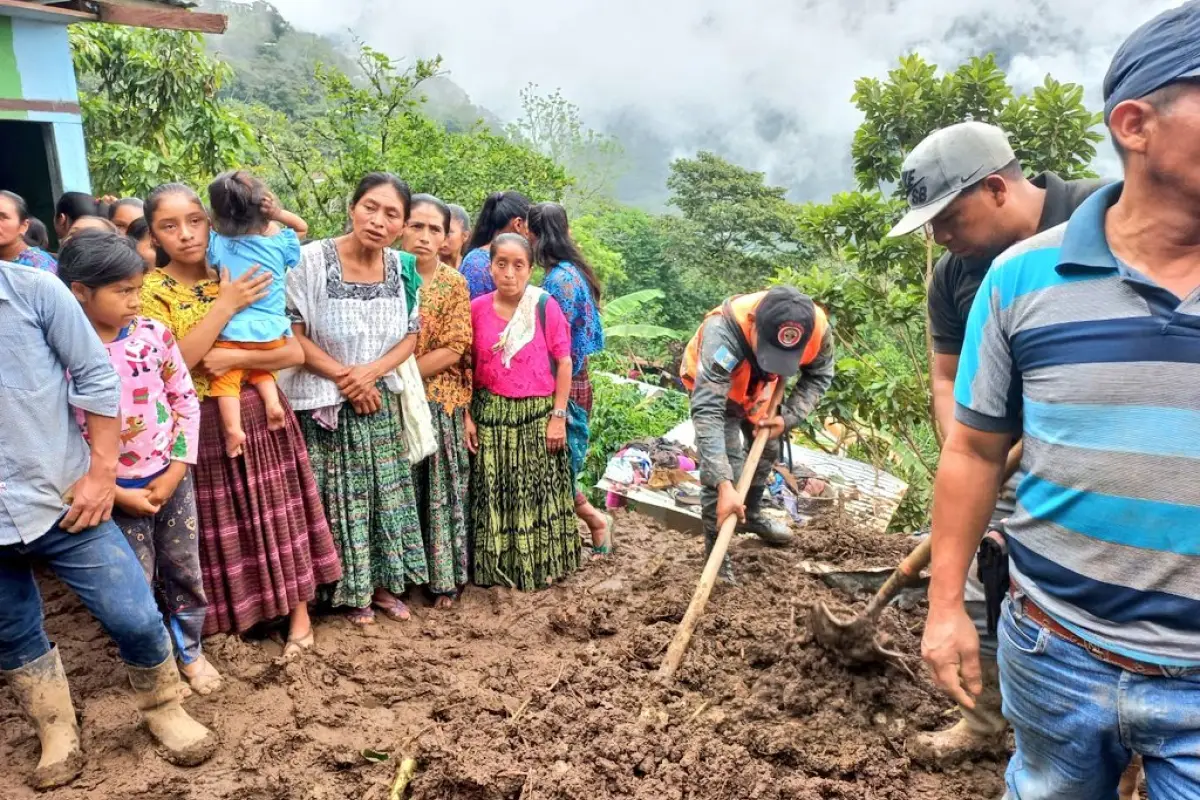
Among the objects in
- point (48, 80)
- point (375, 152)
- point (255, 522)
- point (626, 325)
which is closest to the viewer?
point (255, 522)

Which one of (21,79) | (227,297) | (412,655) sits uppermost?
(21,79)

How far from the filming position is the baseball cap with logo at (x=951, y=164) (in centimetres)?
219

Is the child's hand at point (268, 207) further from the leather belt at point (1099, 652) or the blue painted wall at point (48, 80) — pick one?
the blue painted wall at point (48, 80)

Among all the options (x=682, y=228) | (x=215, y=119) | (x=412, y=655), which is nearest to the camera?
(x=412, y=655)

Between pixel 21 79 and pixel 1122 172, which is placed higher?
pixel 21 79

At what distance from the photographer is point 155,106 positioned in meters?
8.41

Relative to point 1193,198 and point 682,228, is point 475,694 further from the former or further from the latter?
point 682,228

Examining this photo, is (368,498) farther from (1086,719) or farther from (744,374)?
(1086,719)

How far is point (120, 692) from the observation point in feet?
9.27

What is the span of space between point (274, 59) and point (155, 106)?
44.2m

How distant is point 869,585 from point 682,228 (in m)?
21.3

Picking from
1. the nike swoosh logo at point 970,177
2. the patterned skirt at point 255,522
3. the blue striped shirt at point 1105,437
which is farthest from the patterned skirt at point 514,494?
the blue striped shirt at point 1105,437

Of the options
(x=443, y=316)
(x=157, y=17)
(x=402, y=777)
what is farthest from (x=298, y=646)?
(x=157, y=17)

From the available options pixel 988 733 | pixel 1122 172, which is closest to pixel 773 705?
pixel 988 733
